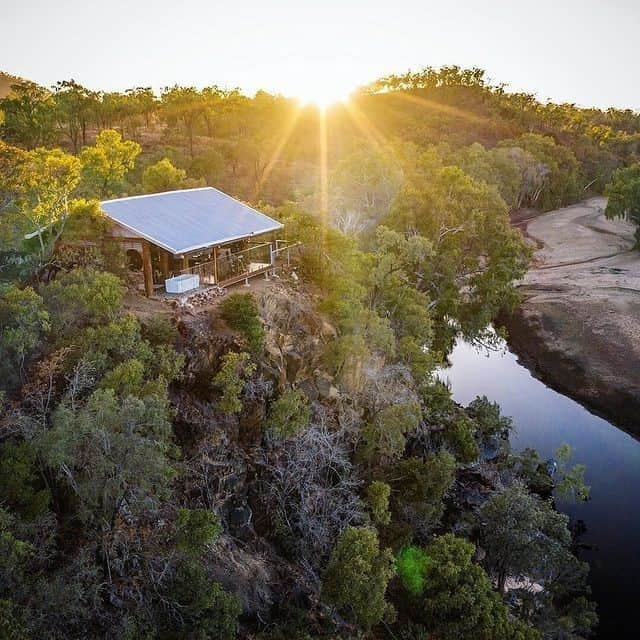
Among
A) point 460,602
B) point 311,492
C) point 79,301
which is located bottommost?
point 460,602

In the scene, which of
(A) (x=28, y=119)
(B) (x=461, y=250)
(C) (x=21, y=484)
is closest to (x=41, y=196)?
(C) (x=21, y=484)

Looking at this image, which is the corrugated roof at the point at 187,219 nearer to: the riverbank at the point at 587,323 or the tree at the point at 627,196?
the riverbank at the point at 587,323

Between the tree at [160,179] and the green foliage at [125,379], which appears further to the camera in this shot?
the tree at [160,179]

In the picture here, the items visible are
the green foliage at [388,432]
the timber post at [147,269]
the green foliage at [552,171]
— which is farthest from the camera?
the green foliage at [552,171]

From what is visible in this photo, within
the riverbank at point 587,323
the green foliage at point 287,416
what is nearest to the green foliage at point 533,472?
the riverbank at point 587,323

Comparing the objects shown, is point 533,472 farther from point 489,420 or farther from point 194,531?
point 194,531

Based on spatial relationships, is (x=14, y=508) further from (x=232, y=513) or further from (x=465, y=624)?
(x=465, y=624)

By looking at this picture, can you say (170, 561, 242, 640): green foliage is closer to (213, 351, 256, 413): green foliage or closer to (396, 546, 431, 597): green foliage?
(396, 546, 431, 597): green foliage
